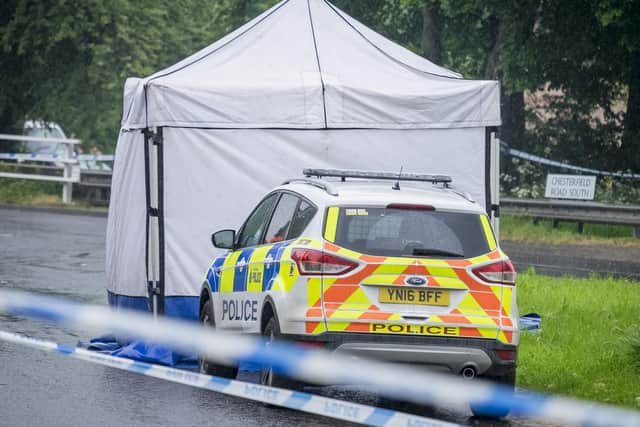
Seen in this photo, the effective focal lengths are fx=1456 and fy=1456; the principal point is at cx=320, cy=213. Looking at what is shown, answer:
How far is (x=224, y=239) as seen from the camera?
11836 millimetres

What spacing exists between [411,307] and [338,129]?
4.46 meters

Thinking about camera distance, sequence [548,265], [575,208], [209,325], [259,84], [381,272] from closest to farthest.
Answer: [381,272] < [209,325] < [259,84] < [548,265] < [575,208]

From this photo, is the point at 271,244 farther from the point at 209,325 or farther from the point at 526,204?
the point at 526,204

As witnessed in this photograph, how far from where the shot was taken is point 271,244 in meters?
10.7

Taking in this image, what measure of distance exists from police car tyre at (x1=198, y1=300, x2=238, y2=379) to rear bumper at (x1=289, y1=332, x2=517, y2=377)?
1949mm

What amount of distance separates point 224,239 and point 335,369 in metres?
4.31

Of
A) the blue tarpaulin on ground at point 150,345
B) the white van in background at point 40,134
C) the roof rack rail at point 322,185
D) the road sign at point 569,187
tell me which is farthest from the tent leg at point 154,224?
the white van in background at point 40,134

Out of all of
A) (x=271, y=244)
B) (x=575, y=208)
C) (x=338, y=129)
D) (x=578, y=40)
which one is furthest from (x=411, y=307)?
(x=578, y=40)

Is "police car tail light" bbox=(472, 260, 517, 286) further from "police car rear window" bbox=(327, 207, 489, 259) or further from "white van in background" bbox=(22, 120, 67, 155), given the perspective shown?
"white van in background" bbox=(22, 120, 67, 155)

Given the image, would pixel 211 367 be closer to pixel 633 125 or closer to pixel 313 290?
pixel 313 290

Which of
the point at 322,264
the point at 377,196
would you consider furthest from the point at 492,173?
the point at 322,264

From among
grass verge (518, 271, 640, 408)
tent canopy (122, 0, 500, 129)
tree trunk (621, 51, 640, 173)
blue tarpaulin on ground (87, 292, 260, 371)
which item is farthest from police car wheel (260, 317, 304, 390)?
tree trunk (621, 51, 640, 173)

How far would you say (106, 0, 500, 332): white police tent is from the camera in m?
13.4

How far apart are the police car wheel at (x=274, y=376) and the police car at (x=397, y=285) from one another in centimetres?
1
